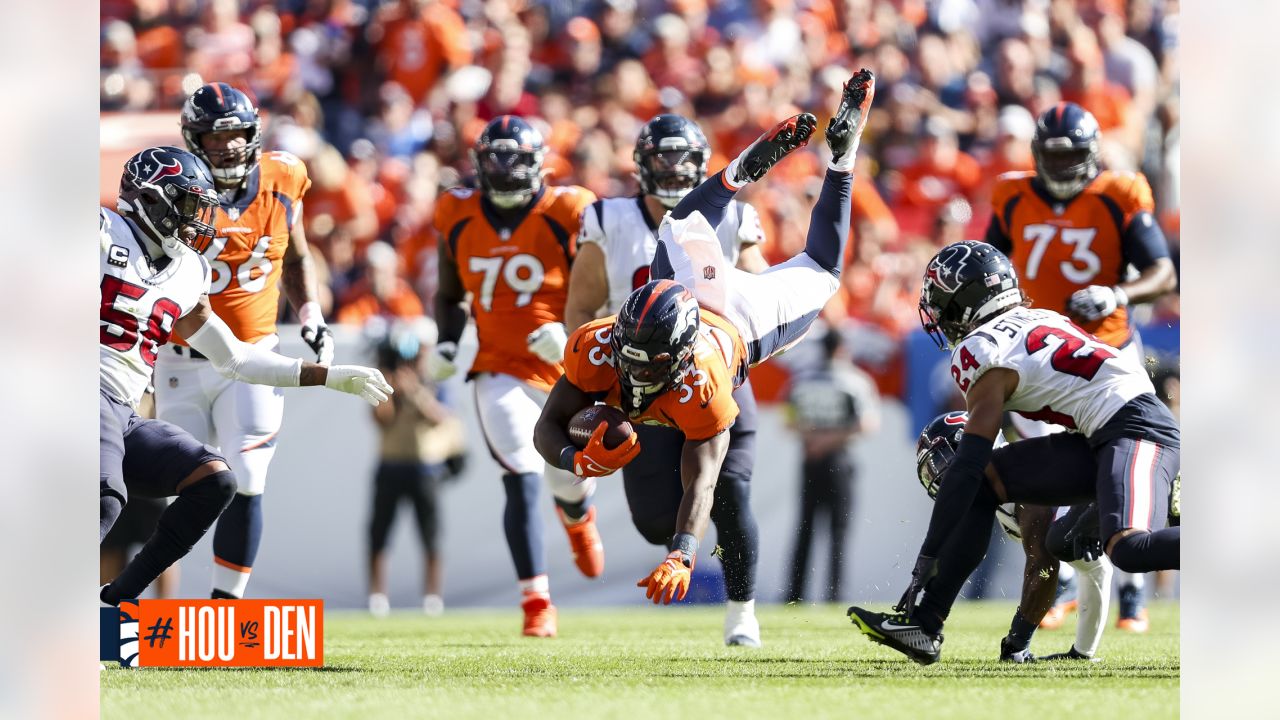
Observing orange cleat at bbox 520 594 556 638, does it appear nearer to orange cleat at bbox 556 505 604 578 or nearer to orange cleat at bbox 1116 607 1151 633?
orange cleat at bbox 556 505 604 578

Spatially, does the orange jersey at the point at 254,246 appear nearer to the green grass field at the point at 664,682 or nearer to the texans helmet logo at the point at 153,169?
the texans helmet logo at the point at 153,169

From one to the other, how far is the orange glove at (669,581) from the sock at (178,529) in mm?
1489

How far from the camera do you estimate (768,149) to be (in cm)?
611

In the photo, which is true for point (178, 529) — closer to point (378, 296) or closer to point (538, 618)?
point (538, 618)

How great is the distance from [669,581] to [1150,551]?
1397 millimetres

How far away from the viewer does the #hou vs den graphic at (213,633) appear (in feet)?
17.2

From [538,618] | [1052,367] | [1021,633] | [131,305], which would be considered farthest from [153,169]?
→ [1021,633]

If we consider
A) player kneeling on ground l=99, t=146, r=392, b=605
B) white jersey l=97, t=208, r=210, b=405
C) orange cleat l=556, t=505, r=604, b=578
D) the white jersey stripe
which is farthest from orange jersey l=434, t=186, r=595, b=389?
the white jersey stripe

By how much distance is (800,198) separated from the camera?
10070 millimetres

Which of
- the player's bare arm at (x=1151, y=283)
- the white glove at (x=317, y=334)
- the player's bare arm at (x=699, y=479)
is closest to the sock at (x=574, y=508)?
the white glove at (x=317, y=334)

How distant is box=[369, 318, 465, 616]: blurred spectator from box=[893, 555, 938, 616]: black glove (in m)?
4.11

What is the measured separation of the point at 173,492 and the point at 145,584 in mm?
341
